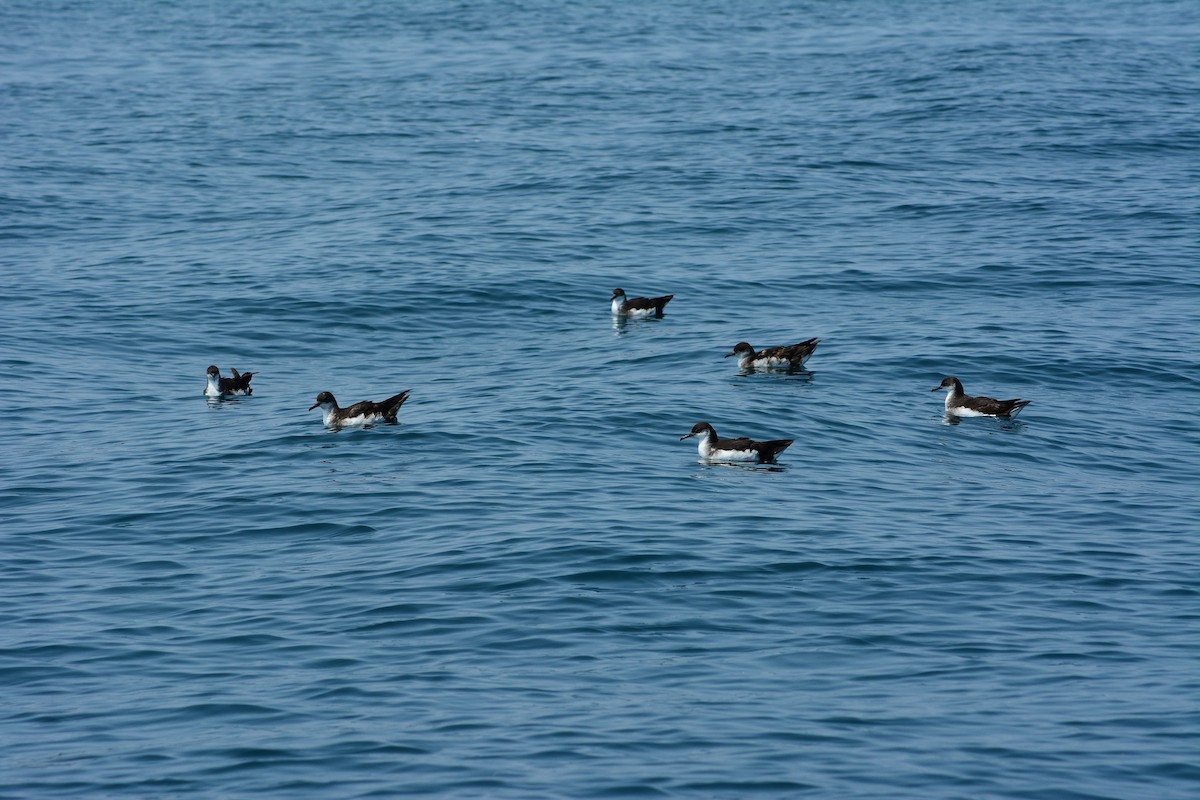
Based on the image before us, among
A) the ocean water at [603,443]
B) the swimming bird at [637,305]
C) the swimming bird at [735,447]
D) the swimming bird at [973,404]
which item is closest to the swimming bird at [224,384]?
the ocean water at [603,443]

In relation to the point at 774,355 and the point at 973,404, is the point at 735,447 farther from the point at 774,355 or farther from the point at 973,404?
the point at 774,355

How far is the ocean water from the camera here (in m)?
11.6

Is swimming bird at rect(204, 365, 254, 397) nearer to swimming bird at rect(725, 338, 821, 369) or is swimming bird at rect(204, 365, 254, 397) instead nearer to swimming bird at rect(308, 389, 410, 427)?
swimming bird at rect(308, 389, 410, 427)

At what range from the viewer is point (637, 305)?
2752 cm

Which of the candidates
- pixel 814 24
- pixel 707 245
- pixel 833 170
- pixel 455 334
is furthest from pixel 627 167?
pixel 814 24

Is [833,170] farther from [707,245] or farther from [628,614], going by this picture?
[628,614]

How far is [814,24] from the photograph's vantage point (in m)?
63.2

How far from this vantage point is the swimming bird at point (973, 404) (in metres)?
21.2

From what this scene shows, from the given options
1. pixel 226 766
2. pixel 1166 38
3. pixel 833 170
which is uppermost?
pixel 1166 38

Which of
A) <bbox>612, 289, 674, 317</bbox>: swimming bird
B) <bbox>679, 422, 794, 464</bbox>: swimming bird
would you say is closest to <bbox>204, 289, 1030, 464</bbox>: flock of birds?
<bbox>679, 422, 794, 464</bbox>: swimming bird

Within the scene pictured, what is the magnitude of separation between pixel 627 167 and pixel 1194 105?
60.5 feet

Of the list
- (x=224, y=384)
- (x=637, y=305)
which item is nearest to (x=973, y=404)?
(x=637, y=305)

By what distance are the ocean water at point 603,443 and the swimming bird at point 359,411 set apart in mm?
256

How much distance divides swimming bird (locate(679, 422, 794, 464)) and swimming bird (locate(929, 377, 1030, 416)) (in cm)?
350
